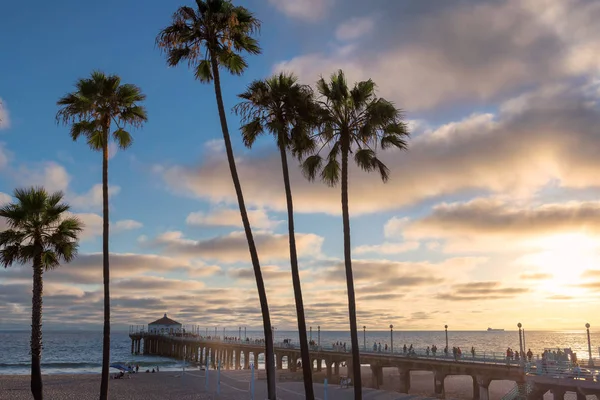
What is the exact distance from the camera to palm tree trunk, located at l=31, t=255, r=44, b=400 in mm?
22703

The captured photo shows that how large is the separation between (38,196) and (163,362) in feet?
265

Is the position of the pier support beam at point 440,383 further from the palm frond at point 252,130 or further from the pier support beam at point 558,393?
the palm frond at point 252,130

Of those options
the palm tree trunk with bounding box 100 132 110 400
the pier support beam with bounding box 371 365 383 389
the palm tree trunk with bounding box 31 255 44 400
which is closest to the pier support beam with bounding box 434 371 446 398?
the pier support beam with bounding box 371 365 383 389

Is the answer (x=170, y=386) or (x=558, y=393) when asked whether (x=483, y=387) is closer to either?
(x=558, y=393)

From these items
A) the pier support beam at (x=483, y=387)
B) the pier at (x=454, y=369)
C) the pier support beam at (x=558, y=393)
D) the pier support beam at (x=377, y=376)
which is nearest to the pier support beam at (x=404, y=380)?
the pier at (x=454, y=369)

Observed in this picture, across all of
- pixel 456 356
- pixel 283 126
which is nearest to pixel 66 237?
pixel 283 126

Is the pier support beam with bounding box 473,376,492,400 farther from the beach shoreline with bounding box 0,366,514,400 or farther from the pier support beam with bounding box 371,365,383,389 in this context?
the pier support beam with bounding box 371,365,383,389

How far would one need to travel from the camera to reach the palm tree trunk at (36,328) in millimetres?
22703

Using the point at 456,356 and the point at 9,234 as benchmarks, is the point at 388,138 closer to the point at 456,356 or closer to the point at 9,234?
the point at 9,234

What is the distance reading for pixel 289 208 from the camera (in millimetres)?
20578

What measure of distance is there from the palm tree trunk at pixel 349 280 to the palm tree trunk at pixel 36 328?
509 inches

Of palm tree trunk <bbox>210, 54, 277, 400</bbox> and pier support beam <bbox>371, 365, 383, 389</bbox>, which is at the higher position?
palm tree trunk <bbox>210, 54, 277, 400</bbox>

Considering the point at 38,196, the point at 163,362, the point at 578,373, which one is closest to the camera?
the point at 38,196

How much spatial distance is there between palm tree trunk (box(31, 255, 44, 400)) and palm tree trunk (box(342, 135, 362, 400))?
1293 centimetres
